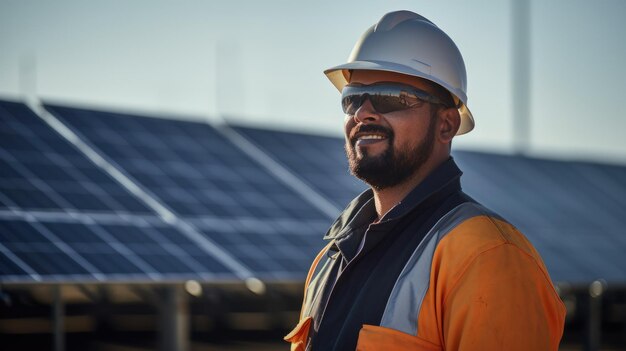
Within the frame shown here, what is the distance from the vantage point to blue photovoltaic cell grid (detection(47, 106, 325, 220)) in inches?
562

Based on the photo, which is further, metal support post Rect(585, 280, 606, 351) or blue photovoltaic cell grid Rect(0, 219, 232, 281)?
metal support post Rect(585, 280, 606, 351)

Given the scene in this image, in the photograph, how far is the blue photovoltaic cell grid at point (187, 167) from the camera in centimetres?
1427

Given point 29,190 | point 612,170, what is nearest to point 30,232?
point 29,190

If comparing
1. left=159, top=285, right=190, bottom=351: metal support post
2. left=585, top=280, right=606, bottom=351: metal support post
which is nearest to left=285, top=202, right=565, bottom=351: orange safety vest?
left=159, top=285, right=190, bottom=351: metal support post

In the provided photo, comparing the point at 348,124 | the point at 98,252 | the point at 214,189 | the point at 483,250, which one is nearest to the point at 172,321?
the point at 98,252

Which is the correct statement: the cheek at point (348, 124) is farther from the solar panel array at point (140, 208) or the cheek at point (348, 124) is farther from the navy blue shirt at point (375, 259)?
the solar panel array at point (140, 208)

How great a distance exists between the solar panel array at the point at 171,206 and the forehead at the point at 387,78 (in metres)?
7.80

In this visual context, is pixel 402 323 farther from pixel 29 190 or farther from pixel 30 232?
pixel 29 190

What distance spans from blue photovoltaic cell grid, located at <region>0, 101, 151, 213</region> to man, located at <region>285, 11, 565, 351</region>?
9448mm

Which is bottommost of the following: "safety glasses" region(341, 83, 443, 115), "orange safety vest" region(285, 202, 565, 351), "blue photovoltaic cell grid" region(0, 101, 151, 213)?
"orange safety vest" region(285, 202, 565, 351)

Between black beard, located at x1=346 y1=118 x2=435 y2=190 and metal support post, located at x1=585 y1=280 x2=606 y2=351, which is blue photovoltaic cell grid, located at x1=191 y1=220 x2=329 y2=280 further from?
black beard, located at x1=346 y1=118 x2=435 y2=190

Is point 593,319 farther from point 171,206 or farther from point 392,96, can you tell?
point 392,96

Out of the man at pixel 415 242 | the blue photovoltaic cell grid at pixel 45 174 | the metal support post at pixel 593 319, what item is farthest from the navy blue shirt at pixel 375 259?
the metal support post at pixel 593 319

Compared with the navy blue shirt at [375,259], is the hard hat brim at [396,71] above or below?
above
